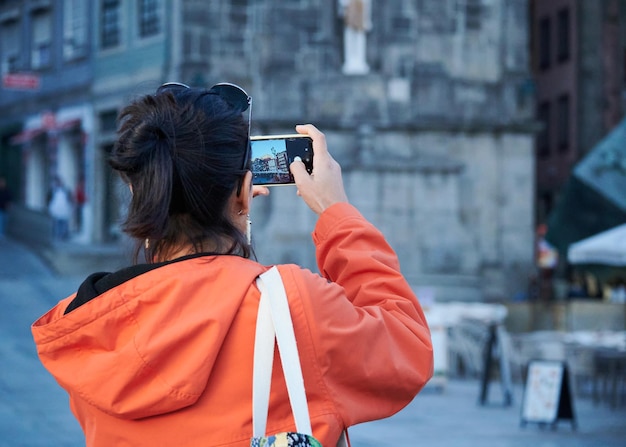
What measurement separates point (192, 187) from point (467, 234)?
25.9 metres

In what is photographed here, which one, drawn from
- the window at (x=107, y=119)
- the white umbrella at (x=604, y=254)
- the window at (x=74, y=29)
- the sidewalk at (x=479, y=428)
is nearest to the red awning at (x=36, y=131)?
the window at (x=107, y=119)

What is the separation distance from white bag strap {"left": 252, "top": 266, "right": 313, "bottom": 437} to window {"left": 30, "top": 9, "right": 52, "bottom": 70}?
119 feet

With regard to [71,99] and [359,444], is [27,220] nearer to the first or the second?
[71,99]

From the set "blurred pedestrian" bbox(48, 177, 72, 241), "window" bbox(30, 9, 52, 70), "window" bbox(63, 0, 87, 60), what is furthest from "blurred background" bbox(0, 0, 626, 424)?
"window" bbox(30, 9, 52, 70)

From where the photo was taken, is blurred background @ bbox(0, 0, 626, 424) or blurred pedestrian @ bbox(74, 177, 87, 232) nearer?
blurred background @ bbox(0, 0, 626, 424)

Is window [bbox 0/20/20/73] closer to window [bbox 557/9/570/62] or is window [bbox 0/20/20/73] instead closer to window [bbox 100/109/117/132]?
window [bbox 100/109/117/132]

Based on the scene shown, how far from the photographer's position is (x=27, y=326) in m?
19.5

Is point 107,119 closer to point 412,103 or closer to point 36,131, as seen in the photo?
point 36,131

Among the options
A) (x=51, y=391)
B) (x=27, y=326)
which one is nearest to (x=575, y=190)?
(x=51, y=391)

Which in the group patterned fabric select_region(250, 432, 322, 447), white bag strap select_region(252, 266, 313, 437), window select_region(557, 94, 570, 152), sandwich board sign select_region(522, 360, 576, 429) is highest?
window select_region(557, 94, 570, 152)

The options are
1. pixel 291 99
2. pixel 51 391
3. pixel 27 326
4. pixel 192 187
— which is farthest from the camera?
pixel 291 99

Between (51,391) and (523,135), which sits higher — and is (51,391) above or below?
below

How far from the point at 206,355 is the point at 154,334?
0.36 ft

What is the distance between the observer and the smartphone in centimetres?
274
